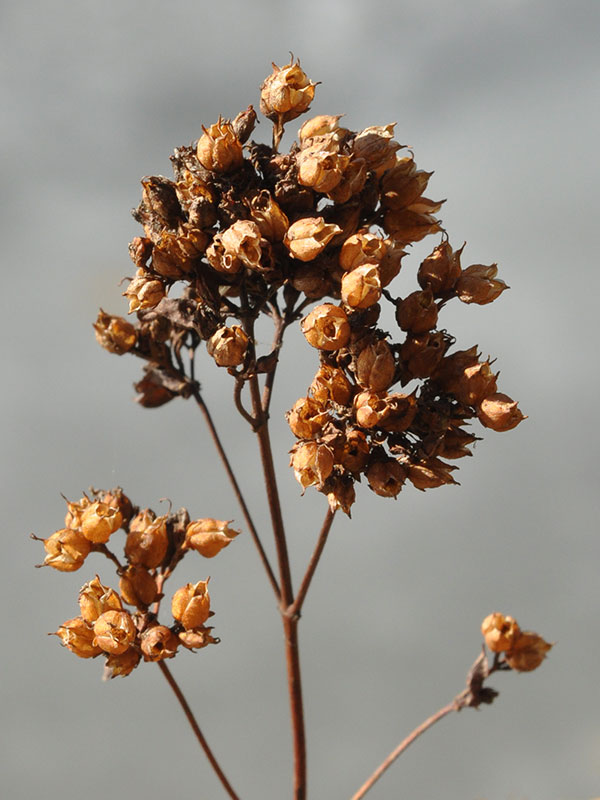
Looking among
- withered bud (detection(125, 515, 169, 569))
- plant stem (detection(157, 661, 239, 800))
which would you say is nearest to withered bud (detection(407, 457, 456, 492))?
withered bud (detection(125, 515, 169, 569))

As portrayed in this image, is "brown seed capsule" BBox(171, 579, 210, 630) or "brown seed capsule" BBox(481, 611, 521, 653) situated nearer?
"brown seed capsule" BBox(481, 611, 521, 653)

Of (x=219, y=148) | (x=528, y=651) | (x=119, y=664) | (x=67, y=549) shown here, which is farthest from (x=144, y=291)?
(x=528, y=651)

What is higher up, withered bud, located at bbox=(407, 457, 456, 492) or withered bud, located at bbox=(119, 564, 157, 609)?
withered bud, located at bbox=(119, 564, 157, 609)

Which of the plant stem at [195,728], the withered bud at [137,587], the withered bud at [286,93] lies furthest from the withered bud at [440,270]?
the plant stem at [195,728]

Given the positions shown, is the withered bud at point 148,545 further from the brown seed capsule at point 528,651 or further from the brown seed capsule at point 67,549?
the brown seed capsule at point 528,651

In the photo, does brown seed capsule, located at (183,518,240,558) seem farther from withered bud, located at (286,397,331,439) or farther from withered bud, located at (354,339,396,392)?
withered bud, located at (354,339,396,392)

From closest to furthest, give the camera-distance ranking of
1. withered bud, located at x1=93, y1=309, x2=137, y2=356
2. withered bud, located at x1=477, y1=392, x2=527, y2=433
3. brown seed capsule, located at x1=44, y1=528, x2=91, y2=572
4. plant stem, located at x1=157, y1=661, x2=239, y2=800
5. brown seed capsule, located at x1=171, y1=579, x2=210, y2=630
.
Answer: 1. withered bud, located at x1=477, y1=392, x2=527, y2=433
2. brown seed capsule, located at x1=171, y1=579, x2=210, y2=630
3. plant stem, located at x1=157, y1=661, x2=239, y2=800
4. brown seed capsule, located at x1=44, y1=528, x2=91, y2=572
5. withered bud, located at x1=93, y1=309, x2=137, y2=356
